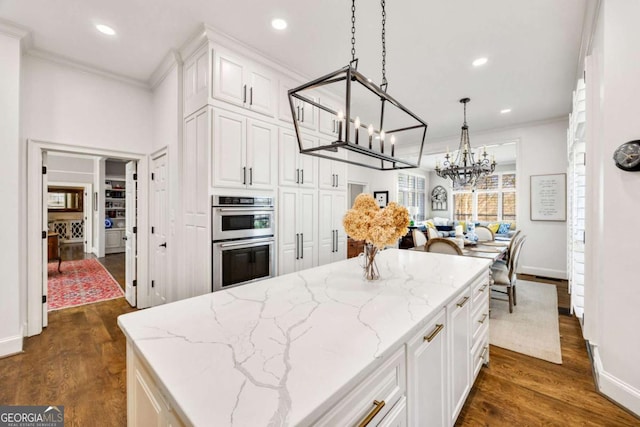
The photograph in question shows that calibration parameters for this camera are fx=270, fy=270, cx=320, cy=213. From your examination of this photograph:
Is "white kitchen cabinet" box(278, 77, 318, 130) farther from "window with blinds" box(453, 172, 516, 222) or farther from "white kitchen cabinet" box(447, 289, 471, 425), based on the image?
"window with blinds" box(453, 172, 516, 222)

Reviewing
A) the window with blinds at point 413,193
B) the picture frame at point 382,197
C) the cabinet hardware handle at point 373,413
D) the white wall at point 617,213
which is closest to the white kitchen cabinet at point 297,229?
the cabinet hardware handle at point 373,413

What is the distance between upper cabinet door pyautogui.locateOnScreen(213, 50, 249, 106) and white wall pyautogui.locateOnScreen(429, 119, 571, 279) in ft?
17.3

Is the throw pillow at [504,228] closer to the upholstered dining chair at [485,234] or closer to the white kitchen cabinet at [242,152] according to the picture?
the upholstered dining chair at [485,234]

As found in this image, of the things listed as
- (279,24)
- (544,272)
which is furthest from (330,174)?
(544,272)

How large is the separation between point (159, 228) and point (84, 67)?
200cm

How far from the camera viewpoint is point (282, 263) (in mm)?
3051

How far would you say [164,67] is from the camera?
10.2 feet

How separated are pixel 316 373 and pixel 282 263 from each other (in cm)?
235

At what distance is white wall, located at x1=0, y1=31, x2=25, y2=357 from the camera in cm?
240

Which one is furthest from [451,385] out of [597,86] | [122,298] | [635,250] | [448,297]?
[122,298]

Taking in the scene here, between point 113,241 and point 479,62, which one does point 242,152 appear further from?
point 113,241

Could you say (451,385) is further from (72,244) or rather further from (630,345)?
(72,244)

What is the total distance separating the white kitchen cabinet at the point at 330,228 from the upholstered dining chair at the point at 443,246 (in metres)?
1.18

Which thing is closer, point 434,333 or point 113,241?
point 434,333
